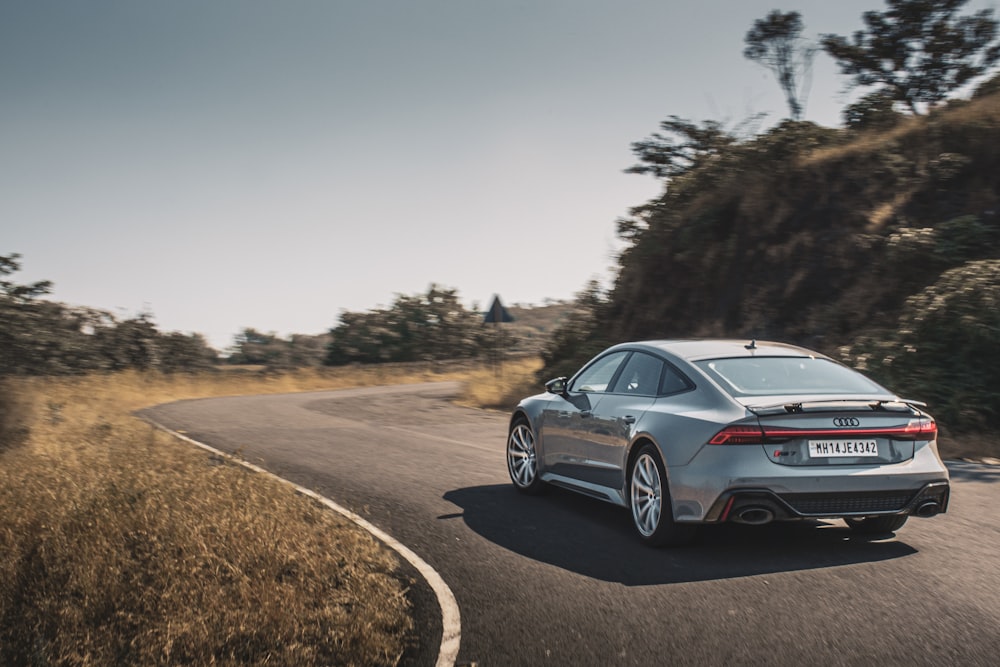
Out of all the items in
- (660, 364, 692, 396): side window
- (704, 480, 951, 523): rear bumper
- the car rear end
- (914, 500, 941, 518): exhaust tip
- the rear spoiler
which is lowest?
(914, 500, 941, 518): exhaust tip

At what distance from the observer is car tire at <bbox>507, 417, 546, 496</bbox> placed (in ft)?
29.8

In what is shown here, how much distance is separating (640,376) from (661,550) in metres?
1.46

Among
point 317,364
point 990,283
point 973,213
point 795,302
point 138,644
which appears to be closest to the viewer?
point 138,644

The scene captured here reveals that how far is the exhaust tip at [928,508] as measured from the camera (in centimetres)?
616

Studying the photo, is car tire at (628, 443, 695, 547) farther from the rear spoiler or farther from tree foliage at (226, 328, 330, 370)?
tree foliage at (226, 328, 330, 370)

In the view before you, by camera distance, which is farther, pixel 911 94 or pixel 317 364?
pixel 317 364

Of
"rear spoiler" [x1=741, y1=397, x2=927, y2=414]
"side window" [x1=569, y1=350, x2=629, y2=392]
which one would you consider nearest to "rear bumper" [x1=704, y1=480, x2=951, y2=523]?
"rear spoiler" [x1=741, y1=397, x2=927, y2=414]

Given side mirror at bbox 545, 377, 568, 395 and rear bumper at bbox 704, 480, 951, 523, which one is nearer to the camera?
rear bumper at bbox 704, 480, 951, 523

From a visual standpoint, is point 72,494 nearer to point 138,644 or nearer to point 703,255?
point 138,644

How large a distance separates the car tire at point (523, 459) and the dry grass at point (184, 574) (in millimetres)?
2011

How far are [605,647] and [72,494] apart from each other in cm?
578

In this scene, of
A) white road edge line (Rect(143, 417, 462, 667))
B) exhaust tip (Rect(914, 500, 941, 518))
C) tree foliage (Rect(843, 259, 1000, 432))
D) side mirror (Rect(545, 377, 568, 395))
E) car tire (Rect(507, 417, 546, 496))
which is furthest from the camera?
tree foliage (Rect(843, 259, 1000, 432))

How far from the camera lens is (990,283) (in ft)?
41.3

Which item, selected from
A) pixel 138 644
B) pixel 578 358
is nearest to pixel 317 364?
pixel 578 358
